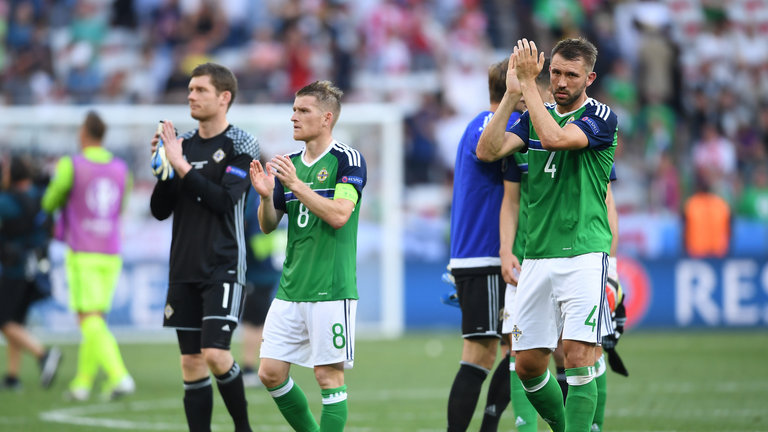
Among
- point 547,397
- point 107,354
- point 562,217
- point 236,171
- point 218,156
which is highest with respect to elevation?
point 218,156

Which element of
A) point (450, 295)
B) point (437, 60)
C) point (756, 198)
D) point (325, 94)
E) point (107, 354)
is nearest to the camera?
point (325, 94)

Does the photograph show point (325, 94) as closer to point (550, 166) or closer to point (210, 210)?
point (210, 210)

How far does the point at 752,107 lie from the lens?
74.4 feet

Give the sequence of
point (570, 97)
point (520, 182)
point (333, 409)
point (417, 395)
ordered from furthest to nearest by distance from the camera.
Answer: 1. point (417, 395)
2. point (520, 182)
3. point (333, 409)
4. point (570, 97)

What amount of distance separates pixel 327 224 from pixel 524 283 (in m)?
1.21

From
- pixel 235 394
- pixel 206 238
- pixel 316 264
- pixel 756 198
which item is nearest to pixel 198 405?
pixel 235 394

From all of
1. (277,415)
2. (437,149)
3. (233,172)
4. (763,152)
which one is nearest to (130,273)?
(437,149)

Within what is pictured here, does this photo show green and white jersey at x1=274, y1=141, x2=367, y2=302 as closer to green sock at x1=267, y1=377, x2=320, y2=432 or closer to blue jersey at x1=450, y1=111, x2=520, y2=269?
green sock at x1=267, y1=377, x2=320, y2=432

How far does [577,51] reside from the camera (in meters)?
6.43

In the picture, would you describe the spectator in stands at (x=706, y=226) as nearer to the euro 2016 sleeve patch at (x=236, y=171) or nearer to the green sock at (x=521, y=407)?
the green sock at (x=521, y=407)

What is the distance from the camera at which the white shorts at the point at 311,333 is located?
6652 millimetres

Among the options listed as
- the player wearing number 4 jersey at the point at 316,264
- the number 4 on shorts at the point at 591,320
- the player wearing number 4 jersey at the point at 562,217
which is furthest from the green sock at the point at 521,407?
the player wearing number 4 jersey at the point at 316,264

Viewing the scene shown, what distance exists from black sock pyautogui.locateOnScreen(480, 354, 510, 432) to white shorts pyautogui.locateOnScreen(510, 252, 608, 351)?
975 mm

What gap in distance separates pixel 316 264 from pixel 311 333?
1.34ft
